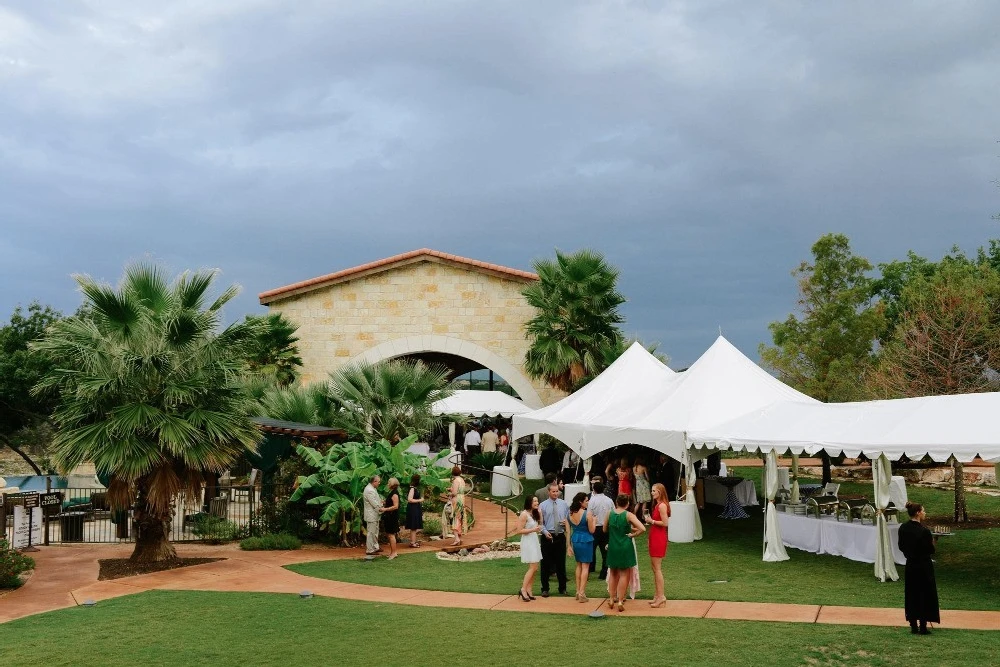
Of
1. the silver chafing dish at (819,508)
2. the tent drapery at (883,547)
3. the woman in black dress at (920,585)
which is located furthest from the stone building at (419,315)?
the woman in black dress at (920,585)

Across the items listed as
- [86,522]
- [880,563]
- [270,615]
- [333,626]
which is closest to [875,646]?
[880,563]

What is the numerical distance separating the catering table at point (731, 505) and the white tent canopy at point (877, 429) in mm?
3965

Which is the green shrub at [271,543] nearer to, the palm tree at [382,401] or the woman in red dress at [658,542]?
the palm tree at [382,401]

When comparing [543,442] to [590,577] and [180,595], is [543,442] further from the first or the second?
[180,595]

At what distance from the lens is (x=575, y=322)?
2895cm

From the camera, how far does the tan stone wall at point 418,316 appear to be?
31484 mm

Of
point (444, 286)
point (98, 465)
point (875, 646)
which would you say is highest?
point (444, 286)

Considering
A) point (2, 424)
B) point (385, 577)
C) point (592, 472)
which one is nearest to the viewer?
point (385, 577)

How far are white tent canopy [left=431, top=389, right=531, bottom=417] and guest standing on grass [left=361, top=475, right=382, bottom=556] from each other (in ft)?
36.4

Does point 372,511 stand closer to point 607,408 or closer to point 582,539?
point 582,539

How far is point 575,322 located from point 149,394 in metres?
16.6

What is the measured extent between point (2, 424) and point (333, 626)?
104 feet

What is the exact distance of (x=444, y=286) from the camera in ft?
104

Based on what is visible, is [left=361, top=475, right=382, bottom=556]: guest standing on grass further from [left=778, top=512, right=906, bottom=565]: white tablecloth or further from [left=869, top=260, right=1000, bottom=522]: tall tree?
[left=869, top=260, right=1000, bottom=522]: tall tree
